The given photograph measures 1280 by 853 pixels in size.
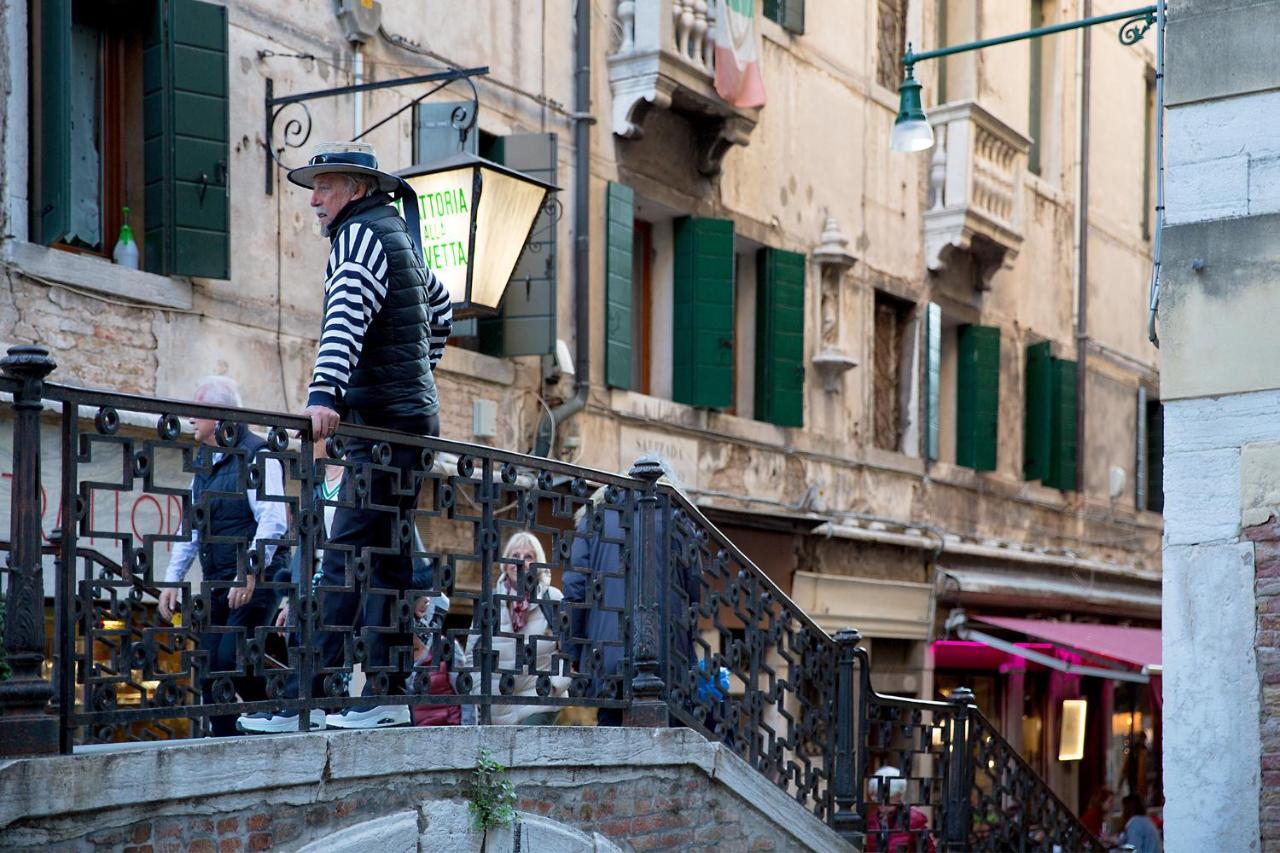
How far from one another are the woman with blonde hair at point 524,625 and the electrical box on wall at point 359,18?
14.2 feet

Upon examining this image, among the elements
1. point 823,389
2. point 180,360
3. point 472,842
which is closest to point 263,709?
point 472,842

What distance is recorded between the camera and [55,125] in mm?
8883

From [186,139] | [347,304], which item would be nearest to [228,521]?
[347,304]

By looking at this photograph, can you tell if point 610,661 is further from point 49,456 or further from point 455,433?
point 455,433

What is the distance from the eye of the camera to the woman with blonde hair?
20.7ft

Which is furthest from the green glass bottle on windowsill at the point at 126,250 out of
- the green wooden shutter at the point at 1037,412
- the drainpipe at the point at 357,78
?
the green wooden shutter at the point at 1037,412

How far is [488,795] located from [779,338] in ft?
31.4

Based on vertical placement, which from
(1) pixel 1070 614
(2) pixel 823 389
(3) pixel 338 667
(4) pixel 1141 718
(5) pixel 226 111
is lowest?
(4) pixel 1141 718

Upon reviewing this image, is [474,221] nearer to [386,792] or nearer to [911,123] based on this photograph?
[911,123]

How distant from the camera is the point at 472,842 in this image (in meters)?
5.91

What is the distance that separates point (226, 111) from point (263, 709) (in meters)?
5.25

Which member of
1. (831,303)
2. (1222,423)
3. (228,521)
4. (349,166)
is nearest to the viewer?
(349,166)

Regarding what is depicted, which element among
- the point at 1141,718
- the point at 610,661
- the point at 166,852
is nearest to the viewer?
the point at 166,852

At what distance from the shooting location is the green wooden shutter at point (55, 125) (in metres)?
8.88
